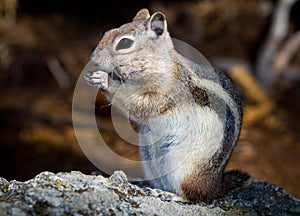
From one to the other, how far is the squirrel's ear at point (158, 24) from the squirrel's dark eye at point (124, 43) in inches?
9.0

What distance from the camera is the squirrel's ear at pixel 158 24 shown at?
12.6 feet

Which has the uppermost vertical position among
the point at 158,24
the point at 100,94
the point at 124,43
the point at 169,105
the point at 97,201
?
the point at 100,94

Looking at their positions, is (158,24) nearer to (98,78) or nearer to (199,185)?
(98,78)

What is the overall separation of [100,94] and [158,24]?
3468 millimetres

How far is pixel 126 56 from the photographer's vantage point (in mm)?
3715

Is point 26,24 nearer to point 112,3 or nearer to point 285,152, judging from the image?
point 112,3

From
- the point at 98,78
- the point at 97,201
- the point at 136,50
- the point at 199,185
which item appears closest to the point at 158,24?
the point at 136,50

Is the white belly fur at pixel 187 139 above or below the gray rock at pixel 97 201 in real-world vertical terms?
above

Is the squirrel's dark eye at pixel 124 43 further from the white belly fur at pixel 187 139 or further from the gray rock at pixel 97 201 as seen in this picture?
the gray rock at pixel 97 201

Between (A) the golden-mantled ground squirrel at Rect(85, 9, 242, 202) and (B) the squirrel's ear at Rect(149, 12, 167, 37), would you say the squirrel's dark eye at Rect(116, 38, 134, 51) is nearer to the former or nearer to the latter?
(A) the golden-mantled ground squirrel at Rect(85, 9, 242, 202)

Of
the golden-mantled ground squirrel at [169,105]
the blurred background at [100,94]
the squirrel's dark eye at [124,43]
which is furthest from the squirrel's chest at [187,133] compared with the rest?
the blurred background at [100,94]

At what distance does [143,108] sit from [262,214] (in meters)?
1.04

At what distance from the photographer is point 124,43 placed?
146 inches

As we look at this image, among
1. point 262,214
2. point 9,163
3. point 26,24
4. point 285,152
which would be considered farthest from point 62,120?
point 262,214
